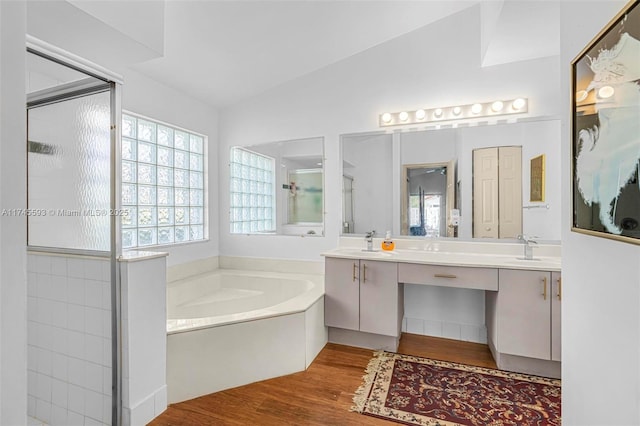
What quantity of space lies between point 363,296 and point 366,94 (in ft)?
6.30

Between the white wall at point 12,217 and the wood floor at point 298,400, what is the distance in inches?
57.7

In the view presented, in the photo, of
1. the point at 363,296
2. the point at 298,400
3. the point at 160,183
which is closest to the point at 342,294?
the point at 363,296

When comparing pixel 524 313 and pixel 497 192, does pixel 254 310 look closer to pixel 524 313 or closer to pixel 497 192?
pixel 524 313

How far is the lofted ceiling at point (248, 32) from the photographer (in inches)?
71.9

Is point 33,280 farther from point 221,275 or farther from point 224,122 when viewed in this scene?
point 224,122

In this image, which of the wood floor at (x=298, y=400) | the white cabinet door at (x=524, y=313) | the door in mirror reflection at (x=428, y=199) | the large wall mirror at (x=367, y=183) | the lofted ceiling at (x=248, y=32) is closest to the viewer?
the wood floor at (x=298, y=400)

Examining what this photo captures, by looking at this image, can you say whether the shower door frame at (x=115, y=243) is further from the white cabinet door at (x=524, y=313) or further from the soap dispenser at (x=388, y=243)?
the white cabinet door at (x=524, y=313)

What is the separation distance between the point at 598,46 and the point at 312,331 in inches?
88.9

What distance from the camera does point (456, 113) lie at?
8.93 ft

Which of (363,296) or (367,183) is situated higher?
(367,183)

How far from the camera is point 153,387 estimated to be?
1.74 metres

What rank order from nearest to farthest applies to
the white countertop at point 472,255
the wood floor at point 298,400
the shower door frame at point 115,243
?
1. the shower door frame at point 115,243
2. the wood floor at point 298,400
3. the white countertop at point 472,255

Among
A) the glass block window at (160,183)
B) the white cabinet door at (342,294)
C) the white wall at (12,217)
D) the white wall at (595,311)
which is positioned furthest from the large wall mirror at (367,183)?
the white wall at (12,217)

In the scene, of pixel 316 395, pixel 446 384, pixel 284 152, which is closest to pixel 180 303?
pixel 316 395
